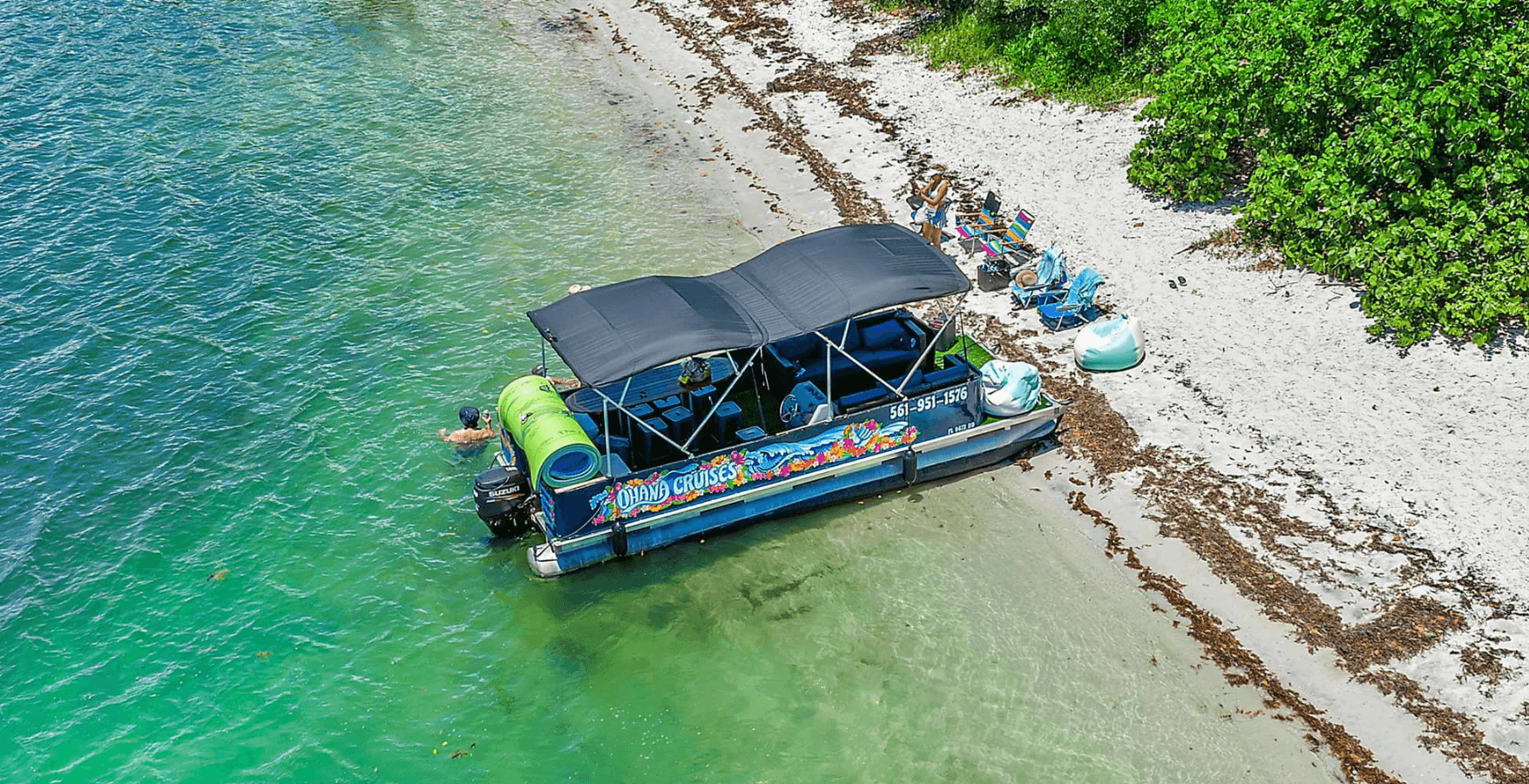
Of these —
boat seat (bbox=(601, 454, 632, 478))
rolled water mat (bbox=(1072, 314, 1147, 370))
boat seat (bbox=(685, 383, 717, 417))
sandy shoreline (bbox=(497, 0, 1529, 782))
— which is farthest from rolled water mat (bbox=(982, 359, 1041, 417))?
boat seat (bbox=(601, 454, 632, 478))

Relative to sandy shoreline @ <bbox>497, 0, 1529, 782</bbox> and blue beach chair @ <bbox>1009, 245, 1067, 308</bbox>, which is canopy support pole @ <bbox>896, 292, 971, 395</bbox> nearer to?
sandy shoreline @ <bbox>497, 0, 1529, 782</bbox>

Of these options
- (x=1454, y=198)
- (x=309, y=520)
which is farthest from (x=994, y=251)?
(x=309, y=520)

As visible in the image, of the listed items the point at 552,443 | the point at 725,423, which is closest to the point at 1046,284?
the point at 725,423

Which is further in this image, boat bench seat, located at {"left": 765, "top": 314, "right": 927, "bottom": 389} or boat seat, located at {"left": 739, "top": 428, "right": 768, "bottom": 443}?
boat bench seat, located at {"left": 765, "top": 314, "right": 927, "bottom": 389}

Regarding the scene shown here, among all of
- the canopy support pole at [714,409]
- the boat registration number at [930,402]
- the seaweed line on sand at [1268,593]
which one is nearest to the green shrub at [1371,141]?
the seaweed line on sand at [1268,593]

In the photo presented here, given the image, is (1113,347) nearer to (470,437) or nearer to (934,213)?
(934,213)

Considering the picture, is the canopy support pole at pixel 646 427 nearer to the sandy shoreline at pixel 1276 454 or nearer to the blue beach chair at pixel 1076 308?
the sandy shoreline at pixel 1276 454
